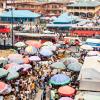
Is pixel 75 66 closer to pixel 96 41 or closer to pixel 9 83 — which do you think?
pixel 9 83

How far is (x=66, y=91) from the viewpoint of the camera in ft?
57.0

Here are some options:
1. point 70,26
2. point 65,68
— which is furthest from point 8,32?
point 65,68

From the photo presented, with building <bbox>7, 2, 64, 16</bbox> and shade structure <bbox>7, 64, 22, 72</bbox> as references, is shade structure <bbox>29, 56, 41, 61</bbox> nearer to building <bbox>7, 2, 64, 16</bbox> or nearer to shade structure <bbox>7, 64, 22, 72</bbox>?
shade structure <bbox>7, 64, 22, 72</bbox>

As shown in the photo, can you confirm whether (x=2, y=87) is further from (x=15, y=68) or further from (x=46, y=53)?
(x=46, y=53)

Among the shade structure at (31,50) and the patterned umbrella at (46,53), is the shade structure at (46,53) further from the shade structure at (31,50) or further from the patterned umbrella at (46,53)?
the shade structure at (31,50)

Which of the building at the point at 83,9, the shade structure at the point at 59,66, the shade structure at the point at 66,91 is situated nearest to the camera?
the shade structure at the point at 66,91

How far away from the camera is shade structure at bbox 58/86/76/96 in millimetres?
17244

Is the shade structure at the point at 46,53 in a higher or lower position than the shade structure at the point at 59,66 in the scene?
higher

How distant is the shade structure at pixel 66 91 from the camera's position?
17244 millimetres

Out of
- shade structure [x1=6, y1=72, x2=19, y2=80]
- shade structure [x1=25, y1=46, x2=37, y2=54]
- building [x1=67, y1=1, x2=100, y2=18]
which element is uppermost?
building [x1=67, y1=1, x2=100, y2=18]

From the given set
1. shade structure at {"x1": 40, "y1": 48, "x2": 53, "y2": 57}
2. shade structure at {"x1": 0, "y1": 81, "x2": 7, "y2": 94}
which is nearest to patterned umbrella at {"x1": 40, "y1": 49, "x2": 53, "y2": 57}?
shade structure at {"x1": 40, "y1": 48, "x2": 53, "y2": 57}

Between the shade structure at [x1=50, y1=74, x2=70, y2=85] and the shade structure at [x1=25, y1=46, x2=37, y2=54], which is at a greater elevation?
the shade structure at [x1=25, y1=46, x2=37, y2=54]

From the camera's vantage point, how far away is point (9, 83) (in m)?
19.1

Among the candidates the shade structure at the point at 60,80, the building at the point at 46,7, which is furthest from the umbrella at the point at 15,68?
the building at the point at 46,7
